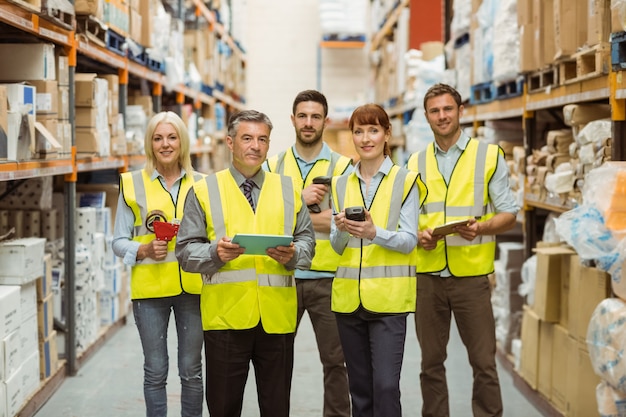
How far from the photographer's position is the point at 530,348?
219 inches

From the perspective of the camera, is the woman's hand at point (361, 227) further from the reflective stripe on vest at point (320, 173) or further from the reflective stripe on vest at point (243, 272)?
the reflective stripe on vest at point (320, 173)

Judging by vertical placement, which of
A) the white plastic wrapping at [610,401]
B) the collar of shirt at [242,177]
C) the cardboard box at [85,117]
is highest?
the cardboard box at [85,117]

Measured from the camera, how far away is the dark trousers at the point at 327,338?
4277 mm

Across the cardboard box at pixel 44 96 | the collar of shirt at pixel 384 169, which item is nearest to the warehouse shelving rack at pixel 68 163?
the cardboard box at pixel 44 96

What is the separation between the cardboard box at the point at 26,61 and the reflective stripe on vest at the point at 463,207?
2.75 meters

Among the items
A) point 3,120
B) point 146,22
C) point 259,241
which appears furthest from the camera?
point 146,22

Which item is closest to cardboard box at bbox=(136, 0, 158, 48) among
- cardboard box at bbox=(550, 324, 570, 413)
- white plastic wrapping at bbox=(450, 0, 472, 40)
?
white plastic wrapping at bbox=(450, 0, 472, 40)

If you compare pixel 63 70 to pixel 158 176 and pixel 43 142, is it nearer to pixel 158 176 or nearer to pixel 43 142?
pixel 43 142

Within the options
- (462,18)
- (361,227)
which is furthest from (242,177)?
(462,18)

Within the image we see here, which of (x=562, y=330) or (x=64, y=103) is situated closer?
(x=562, y=330)

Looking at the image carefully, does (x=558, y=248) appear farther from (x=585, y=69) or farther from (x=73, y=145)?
(x=73, y=145)

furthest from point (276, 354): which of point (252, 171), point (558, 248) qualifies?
point (558, 248)

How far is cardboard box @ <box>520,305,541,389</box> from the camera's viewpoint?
18.0 feet

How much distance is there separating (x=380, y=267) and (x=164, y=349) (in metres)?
1.21
